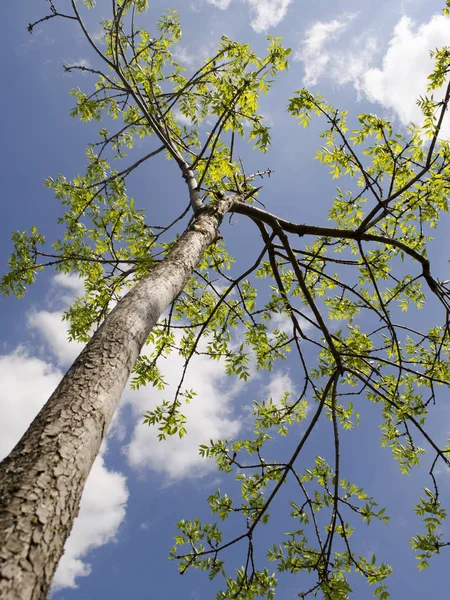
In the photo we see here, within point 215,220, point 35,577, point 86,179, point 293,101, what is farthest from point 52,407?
point 86,179

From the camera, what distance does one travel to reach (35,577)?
1.15 m

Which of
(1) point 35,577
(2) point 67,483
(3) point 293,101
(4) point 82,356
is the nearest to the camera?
(1) point 35,577

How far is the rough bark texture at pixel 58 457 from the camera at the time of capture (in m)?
1.16

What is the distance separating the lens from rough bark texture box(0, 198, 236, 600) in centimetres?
116

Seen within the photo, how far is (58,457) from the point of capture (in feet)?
4.83

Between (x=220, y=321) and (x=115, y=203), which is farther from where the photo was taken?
(x=220, y=321)

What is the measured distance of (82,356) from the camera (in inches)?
81.6

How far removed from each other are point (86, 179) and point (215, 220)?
3200mm

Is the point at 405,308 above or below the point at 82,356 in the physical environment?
above

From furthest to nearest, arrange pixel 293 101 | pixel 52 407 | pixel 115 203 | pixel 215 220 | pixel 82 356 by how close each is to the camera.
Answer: pixel 115 203 → pixel 293 101 → pixel 215 220 → pixel 82 356 → pixel 52 407

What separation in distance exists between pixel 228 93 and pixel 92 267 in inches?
135

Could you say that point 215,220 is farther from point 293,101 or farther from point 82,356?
point 82,356

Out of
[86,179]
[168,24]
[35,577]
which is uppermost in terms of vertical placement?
[168,24]

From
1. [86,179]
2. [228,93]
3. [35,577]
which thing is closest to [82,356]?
[35,577]
